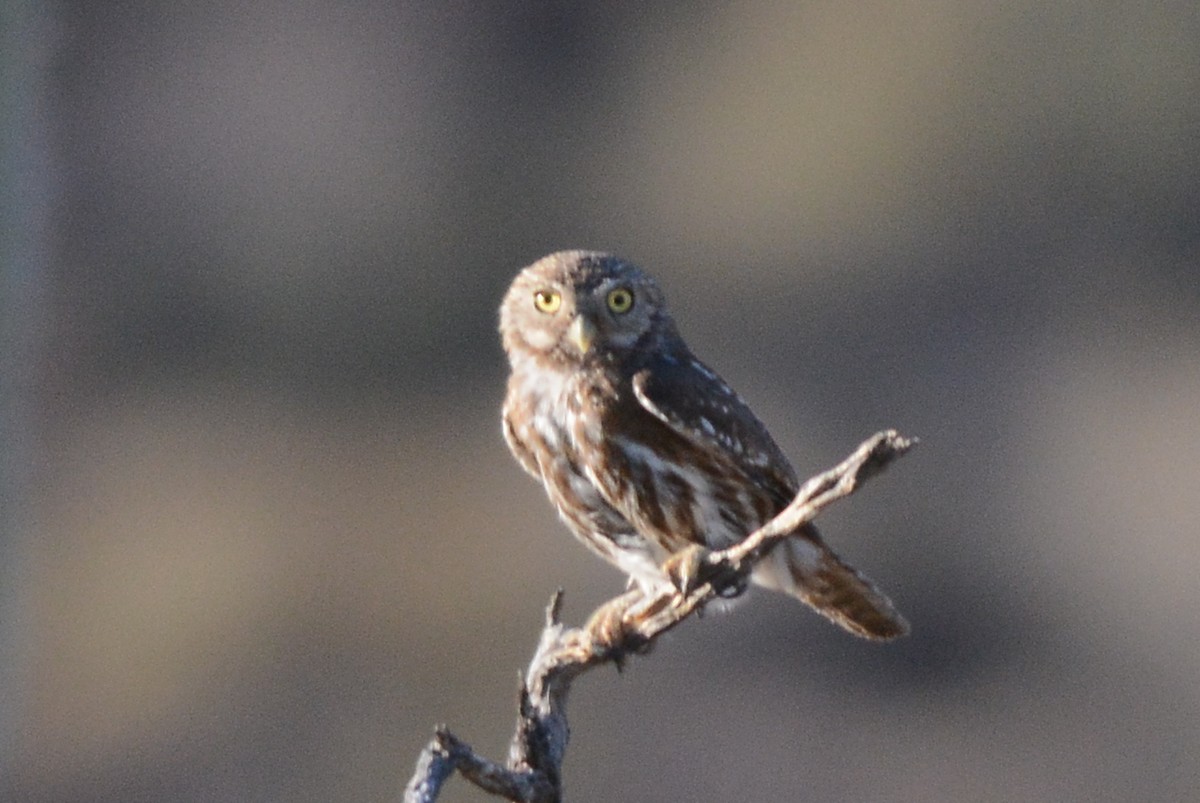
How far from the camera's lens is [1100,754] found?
7051 mm

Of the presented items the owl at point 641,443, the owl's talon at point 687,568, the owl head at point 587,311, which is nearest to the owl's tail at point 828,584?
the owl at point 641,443

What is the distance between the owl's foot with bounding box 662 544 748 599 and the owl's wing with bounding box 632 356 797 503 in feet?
0.65

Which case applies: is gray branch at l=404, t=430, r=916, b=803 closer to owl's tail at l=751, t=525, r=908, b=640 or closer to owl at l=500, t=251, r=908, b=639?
owl at l=500, t=251, r=908, b=639

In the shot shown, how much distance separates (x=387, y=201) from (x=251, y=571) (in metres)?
1.77

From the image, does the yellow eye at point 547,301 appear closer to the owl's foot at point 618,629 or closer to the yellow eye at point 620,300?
the yellow eye at point 620,300

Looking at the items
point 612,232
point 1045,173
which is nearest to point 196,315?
point 612,232

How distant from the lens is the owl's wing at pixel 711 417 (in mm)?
3203

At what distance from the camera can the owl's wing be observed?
10.5ft

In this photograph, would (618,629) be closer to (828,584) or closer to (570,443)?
(570,443)

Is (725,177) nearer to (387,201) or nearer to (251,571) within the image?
(387,201)

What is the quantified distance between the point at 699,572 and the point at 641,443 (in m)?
0.42

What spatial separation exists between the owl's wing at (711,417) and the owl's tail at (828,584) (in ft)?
0.35

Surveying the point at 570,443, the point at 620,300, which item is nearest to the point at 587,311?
the point at 620,300

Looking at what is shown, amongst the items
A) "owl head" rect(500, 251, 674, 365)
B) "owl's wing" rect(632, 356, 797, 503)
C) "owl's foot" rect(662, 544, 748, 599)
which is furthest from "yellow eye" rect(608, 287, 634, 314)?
"owl's foot" rect(662, 544, 748, 599)
